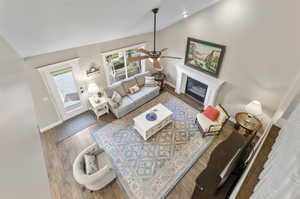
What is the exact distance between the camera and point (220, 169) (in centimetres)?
241

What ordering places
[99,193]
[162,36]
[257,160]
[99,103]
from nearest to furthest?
[257,160], [99,193], [99,103], [162,36]

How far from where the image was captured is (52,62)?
4172 mm

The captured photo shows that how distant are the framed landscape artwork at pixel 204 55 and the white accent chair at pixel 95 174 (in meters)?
4.36

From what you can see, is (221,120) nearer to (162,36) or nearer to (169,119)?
(169,119)

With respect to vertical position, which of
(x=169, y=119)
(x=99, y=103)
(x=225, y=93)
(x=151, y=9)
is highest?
(x=151, y=9)

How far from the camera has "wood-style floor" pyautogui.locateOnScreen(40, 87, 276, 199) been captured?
11.0 feet

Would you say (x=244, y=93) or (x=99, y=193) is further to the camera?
(x=244, y=93)

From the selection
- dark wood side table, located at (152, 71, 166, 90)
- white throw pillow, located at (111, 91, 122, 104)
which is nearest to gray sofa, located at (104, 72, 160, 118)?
white throw pillow, located at (111, 91, 122, 104)

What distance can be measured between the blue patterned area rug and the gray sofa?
1.11ft

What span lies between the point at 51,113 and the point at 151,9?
4417mm

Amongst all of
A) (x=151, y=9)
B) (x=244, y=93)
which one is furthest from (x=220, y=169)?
(x=151, y=9)

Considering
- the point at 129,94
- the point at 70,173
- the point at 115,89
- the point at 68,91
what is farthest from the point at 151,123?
the point at 68,91

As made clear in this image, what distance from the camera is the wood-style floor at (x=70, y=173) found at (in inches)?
131

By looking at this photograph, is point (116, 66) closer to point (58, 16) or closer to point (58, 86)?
point (58, 86)
